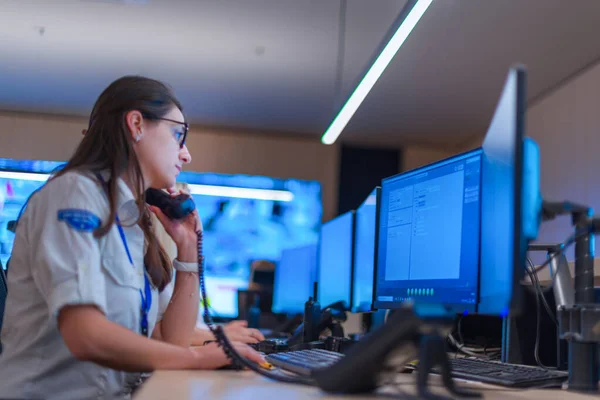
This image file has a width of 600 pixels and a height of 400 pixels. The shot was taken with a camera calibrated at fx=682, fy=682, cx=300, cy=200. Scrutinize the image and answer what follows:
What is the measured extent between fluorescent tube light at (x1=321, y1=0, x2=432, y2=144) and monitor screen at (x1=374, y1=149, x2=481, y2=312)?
3.43 ft

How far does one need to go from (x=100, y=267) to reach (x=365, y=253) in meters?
1.01

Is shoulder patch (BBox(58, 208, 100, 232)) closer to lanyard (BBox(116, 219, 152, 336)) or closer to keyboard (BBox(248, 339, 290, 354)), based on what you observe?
lanyard (BBox(116, 219, 152, 336))

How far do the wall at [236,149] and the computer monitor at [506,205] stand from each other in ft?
20.9

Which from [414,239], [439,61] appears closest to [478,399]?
[414,239]

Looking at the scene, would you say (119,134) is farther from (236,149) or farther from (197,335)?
(236,149)

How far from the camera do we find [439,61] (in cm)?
536

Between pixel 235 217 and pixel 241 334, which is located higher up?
pixel 235 217

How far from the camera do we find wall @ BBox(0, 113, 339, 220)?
7.27 meters

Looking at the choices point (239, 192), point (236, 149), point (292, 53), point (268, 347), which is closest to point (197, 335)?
point (268, 347)

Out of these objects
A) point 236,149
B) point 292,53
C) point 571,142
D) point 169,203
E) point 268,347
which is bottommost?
point 268,347

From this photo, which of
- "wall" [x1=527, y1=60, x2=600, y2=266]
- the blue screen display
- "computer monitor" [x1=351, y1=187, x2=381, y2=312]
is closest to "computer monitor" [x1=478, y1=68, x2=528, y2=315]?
"computer monitor" [x1=351, y1=187, x2=381, y2=312]

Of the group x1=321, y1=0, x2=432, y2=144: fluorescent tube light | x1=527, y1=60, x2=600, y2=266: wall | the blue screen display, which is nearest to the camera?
x1=321, y1=0, x2=432, y2=144: fluorescent tube light

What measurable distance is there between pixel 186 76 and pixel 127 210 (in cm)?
463

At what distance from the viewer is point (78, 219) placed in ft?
4.38
